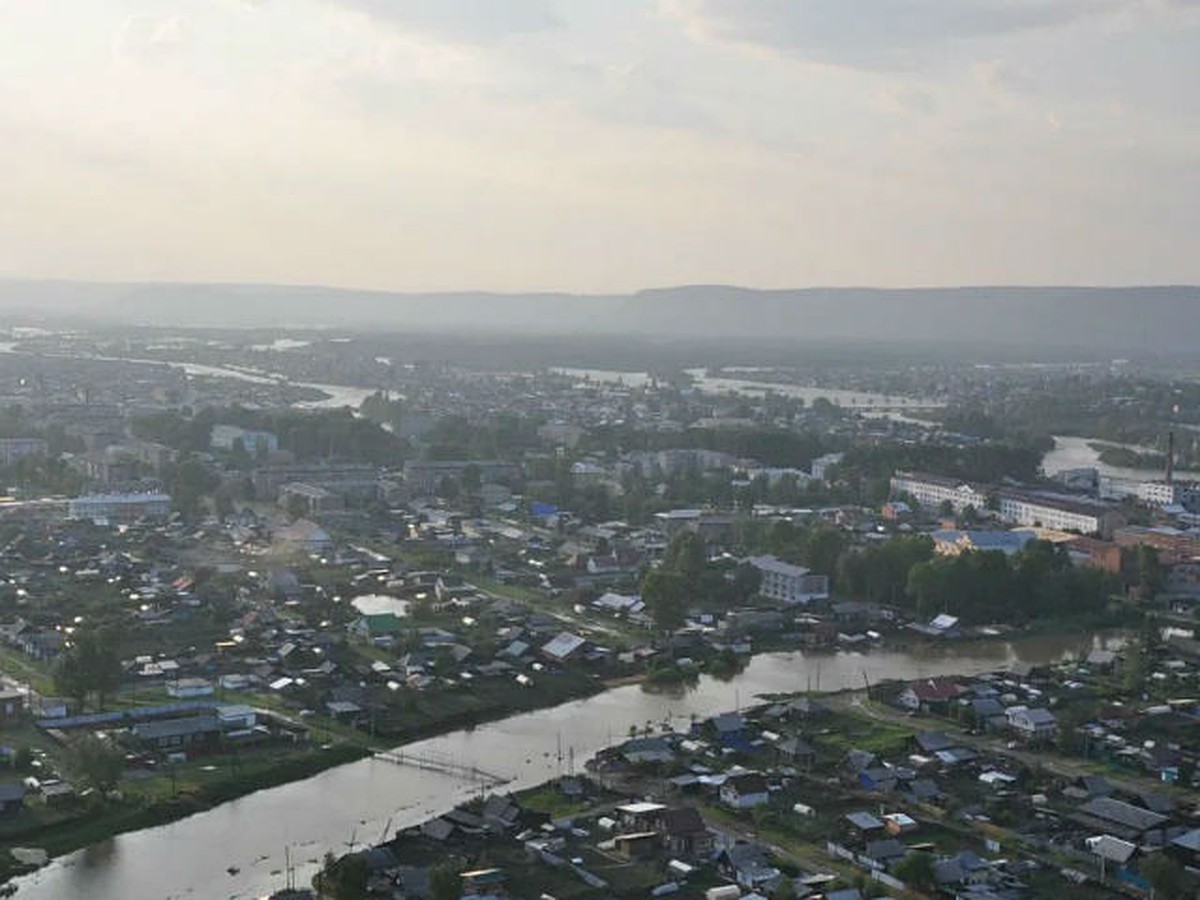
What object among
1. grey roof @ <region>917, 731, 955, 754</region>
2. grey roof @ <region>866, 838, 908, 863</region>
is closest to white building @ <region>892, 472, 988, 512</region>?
grey roof @ <region>917, 731, 955, 754</region>

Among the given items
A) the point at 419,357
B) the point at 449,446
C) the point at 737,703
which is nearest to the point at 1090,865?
the point at 737,703

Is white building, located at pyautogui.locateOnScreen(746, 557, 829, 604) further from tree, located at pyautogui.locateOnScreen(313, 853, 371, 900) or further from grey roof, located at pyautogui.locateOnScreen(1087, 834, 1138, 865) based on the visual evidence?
tree, located at pyautogui.locateOnScreen(313, 853, 371, 900)

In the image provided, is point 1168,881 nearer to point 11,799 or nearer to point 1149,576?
point 11,799

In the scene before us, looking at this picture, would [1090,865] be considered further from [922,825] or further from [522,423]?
[522,423]

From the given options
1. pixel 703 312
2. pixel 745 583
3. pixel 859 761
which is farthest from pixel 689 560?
pixel 703 312

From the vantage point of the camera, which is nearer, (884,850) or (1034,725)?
(884,850)
